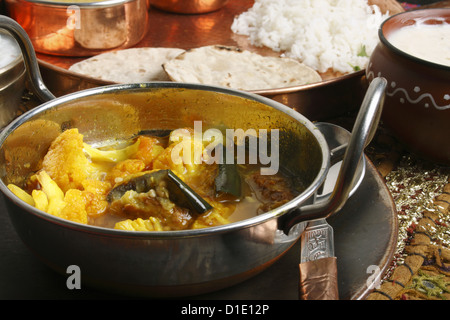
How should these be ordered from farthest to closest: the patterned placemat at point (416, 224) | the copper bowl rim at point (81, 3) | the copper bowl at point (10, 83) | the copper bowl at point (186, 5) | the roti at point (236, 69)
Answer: the copper bowl at point (186, 5)
the copper bowl rim at point (81, 3)
the roti at point (236, 69)
the copper bowl at point (10, 83)
the patterned placemat at point (416, 224)

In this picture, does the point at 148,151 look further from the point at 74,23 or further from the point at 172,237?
the point at 74,23

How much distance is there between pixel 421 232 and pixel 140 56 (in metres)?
1.22

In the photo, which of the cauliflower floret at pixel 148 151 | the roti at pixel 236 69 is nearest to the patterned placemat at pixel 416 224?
A: the roti at pixel 236 69

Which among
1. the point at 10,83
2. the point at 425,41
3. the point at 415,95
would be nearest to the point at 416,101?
the point at 415,95

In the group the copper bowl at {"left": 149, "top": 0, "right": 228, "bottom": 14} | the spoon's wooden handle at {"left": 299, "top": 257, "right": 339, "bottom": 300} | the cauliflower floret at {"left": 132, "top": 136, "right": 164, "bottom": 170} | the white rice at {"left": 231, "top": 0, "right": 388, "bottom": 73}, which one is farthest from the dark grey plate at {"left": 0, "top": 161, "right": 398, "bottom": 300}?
the copper bowl at {"left": 149, "top": 0, "right": 228, "bottom": 14}

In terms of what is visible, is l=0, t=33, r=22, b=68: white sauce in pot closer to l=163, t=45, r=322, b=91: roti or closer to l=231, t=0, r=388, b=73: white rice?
l=163, t=45, r=322, b=91: roti

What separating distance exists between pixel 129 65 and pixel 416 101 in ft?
3.33

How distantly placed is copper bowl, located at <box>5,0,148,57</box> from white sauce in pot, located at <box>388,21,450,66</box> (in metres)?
1.05

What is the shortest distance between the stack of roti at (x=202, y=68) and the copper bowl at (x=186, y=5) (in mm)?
536

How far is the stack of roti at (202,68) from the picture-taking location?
180 cm

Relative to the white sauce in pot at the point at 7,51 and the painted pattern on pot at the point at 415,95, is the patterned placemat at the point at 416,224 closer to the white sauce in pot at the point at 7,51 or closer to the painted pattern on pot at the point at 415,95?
the painted pattern on pot at the point at 415,95

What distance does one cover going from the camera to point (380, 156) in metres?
1.58
